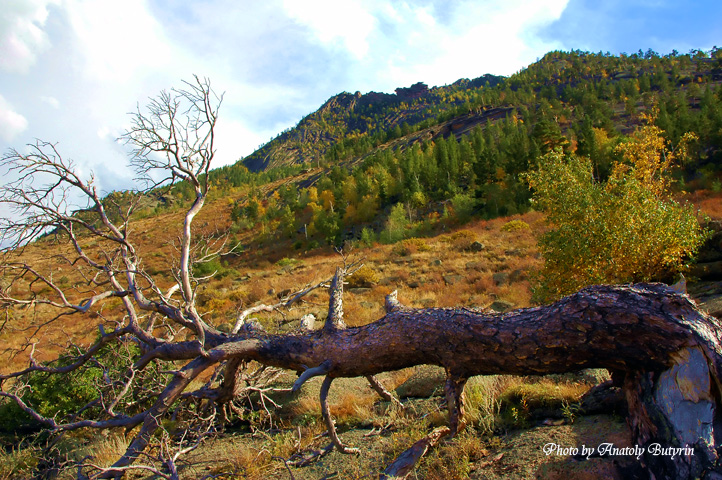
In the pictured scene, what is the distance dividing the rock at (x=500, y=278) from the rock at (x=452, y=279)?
1.54 meters

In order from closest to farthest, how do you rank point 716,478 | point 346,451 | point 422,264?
point 716,478, point 346,451, point 422,264

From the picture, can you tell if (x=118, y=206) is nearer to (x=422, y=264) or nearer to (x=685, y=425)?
(x=685, y=425)

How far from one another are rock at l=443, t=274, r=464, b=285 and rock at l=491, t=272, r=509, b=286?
154 centimetres

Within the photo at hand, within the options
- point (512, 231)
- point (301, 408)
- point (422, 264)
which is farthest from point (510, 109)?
point (301, 408)

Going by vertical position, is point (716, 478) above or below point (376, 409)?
above

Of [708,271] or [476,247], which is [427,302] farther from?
[476,247]

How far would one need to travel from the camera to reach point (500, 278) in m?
16.0

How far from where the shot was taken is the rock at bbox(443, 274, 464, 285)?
17.0 meters

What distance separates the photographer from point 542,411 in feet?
13.9

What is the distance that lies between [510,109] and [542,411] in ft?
362

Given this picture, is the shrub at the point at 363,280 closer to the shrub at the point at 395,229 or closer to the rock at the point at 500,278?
the rock at the point at 500,278

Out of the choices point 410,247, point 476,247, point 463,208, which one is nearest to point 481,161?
point 463,208

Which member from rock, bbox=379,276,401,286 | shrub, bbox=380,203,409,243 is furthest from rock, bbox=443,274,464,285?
shrub, bbox=380,203,409,243

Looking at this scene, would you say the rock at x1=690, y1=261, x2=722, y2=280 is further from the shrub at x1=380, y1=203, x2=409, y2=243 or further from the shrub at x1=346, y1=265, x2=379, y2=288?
the shrub at x1=380, y1=203, x2=409, y2=243
